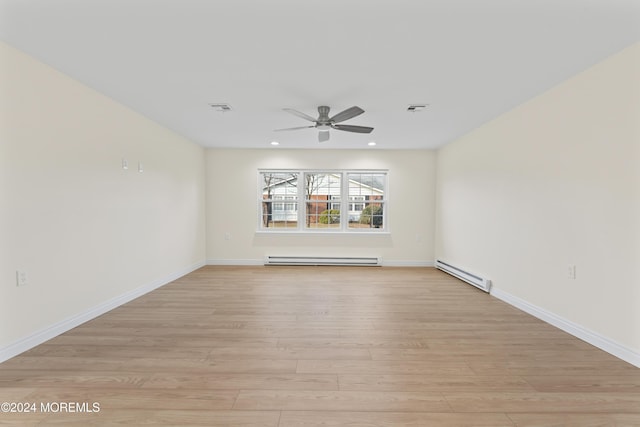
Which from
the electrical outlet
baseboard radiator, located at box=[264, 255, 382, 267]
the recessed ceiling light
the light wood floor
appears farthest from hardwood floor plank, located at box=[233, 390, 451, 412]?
baseboard radiator, located at box=[264, 255, 382, 267]

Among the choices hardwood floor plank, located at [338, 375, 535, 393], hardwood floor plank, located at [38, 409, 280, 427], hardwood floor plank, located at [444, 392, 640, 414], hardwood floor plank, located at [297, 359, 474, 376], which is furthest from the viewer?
hardwood floor plank, located at [297, 359, 474, 376]

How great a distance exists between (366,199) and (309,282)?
2.29 m

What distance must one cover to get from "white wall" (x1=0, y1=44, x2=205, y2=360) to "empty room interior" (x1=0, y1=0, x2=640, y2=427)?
2cm

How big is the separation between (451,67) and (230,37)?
1.81m

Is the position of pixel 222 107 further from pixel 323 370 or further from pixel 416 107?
pixel 323 370

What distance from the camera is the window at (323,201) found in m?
5.89

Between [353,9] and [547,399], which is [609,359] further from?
[353,9]

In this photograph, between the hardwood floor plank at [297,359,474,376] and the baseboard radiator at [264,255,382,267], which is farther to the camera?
the baseboard radiator at [264,255,382,267]

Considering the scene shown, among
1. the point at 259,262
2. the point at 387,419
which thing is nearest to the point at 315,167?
the point at 259,262

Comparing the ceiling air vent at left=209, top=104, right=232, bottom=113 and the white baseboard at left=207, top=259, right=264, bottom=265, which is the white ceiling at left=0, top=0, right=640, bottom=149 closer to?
the ceiling air vent at left=209, top=104, right=232, bottom=113

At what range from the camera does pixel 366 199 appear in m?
5.89

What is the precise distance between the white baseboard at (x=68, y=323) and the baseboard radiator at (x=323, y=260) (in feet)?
7.05

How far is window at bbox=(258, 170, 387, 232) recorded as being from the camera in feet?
19.3

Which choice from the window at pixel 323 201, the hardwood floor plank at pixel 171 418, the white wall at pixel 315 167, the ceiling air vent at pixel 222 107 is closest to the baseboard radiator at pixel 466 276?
the white wall at pixel 315 167
